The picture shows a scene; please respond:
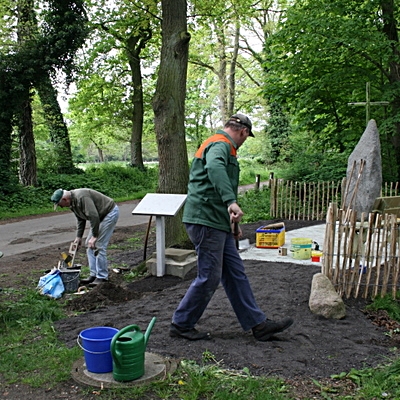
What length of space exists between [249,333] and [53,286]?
2.98m

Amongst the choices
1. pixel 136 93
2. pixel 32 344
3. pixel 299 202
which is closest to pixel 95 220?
pixel 32 344

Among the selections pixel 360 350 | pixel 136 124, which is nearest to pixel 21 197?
pixel 136 124

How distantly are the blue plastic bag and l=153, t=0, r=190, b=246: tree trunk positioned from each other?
9.06ft

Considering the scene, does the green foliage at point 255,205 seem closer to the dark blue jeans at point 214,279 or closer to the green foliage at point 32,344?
the green foliage at point 32,344

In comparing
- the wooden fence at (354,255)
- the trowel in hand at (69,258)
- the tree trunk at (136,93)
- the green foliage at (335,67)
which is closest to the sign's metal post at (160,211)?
the trowel in hand at (69,258)

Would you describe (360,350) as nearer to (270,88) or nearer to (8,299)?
(8,299)

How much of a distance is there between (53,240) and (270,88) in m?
9.01

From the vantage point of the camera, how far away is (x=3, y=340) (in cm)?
464

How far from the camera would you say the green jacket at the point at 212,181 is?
4.14m

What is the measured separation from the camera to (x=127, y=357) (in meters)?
3.48

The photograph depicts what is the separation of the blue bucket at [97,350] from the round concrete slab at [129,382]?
0.05 metres

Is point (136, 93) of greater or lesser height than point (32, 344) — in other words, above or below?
above

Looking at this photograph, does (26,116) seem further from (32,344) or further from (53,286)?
(32,344)

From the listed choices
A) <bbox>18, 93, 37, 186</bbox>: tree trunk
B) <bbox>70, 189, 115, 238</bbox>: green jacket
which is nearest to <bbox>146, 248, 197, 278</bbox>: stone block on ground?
<bbox>70, 189, 115, 238</bbox>: green jacket
